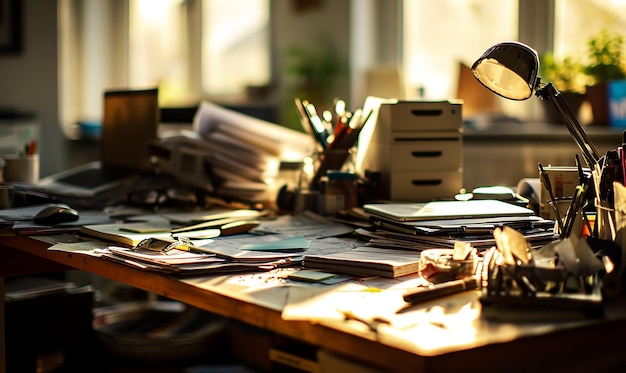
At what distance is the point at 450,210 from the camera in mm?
1410

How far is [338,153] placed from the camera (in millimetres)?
1852

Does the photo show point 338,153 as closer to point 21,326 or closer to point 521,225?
point 521,225

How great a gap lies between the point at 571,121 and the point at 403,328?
55 centimetres

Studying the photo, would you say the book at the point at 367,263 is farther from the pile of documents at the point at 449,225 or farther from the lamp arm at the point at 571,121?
the lamp arm at the point at 571,121

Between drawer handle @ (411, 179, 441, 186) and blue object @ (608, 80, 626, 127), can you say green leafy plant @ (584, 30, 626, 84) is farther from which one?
drawer handle @ (411, 179, 441, 186)

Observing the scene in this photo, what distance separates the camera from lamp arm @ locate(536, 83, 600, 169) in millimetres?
1195

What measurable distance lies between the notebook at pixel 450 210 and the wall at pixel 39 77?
3269 millimetres

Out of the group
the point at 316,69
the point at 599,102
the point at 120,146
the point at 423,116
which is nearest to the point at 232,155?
the point at 120,146

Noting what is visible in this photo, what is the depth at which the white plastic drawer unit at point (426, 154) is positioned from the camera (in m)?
1.77

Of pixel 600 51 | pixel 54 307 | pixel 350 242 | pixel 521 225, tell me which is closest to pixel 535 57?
pixel 521 225

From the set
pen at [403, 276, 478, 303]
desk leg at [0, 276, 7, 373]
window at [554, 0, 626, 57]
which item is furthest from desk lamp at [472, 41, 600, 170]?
window at [554, 0, 626, 57]

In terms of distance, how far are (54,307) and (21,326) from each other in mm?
95

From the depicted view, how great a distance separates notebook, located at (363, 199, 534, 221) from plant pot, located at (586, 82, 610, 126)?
5.14ft

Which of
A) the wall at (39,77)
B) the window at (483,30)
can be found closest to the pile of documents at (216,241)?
the window at (483,30)
